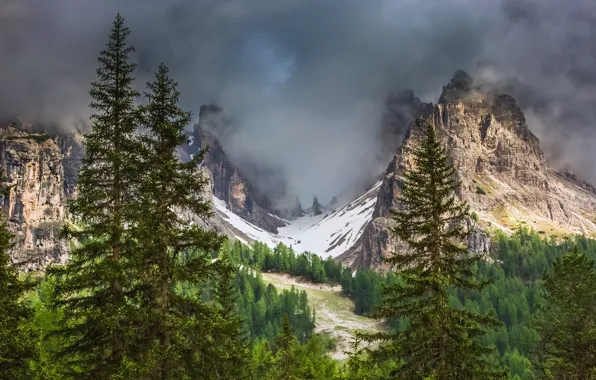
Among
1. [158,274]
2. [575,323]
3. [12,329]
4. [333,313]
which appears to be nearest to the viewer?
[158,274]

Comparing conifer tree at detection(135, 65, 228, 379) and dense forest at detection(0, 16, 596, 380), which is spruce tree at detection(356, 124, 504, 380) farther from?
conifer tree at detection(135, 65, 228, 379)

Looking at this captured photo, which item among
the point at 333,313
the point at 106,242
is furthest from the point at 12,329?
the point at 333,313

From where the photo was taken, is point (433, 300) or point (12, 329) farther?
point (12, 329)

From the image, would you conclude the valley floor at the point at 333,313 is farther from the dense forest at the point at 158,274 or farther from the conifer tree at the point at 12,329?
the conifer tree at the point at 12,329

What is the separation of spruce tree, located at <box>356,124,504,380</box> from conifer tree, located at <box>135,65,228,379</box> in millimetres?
7054

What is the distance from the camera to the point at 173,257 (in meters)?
18.1

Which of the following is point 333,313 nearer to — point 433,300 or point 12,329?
point 433,300

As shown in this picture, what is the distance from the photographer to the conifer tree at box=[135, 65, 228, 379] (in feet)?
56.9

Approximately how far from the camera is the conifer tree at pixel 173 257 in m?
17.3

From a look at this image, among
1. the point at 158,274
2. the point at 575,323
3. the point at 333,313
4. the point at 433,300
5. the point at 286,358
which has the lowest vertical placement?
the point at 333,313

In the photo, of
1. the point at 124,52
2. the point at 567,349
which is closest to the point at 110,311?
the point at 124,52

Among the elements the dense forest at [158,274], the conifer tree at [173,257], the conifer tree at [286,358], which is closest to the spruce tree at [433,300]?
the dense forest at [158,274]

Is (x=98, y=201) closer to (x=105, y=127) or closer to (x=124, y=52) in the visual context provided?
(x=105, y=127)

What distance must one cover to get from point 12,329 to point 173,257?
25.7 feet
